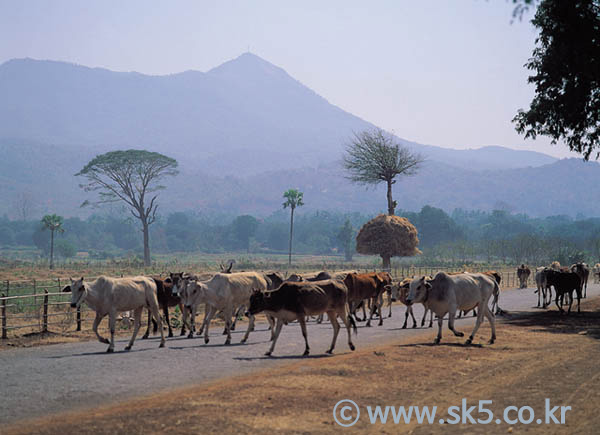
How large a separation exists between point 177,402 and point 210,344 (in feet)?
23.7

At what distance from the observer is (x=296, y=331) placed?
2192 centimetres

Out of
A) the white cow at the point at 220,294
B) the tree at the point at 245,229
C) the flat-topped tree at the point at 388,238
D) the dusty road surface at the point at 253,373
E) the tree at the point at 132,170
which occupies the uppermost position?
the tree at the point at 132,170

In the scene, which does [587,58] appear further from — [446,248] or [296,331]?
[446,248]

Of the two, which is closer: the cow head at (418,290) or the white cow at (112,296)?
the white cow at (112,296)

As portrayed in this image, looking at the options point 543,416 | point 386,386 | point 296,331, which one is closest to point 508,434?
point 543,416

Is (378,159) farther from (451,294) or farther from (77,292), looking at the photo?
(77,292)

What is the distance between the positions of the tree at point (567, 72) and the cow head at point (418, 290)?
11.2 m

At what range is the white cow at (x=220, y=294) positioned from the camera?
1905cm

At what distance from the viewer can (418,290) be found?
733 inches

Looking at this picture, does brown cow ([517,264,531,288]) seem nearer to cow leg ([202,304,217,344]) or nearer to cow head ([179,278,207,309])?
cow leg ([202,304,217,344])

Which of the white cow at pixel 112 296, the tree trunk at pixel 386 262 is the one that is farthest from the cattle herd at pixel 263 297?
the tree trunk at pixel 386 262

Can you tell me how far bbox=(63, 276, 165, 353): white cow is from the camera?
1738 centimetres

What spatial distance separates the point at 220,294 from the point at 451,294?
21.4 feet

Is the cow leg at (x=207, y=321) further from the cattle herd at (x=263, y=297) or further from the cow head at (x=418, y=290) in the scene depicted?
the cow head at (x=418, y=290)
